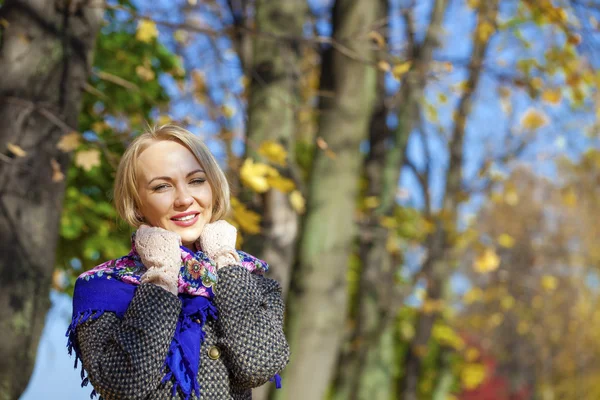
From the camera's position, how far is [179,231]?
277cm

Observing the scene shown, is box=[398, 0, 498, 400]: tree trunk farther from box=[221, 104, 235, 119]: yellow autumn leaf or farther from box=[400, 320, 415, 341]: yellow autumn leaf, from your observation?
box=[221, 104, 235, 119]: yellow autumn leaf

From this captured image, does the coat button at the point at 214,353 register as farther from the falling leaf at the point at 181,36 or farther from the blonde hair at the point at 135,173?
the falling leaf at the point at 181,36

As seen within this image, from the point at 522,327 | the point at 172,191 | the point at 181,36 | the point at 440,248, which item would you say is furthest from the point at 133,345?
the point at 522,327

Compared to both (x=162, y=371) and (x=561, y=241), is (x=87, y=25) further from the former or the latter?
(x=561, y=241)

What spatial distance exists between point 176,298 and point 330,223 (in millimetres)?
4519

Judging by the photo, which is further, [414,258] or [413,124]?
[414,258]

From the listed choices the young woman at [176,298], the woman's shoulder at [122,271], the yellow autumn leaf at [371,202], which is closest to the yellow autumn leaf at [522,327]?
the yellow autumn leaf at [371,202]

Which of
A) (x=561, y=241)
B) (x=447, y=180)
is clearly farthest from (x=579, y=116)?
(x=561, y=241)

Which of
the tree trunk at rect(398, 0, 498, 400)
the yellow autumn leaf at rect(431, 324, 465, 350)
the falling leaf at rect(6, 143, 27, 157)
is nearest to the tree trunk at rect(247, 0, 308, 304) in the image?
the falling leaf at rect(6, 143, 27, 157)

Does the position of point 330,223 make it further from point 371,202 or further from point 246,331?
point 246,331

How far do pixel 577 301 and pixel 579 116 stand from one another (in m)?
14.2

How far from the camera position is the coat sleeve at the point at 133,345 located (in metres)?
2.44

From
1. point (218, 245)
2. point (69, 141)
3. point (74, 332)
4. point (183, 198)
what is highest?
point (69, 141)

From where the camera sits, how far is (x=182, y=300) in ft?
8.81
